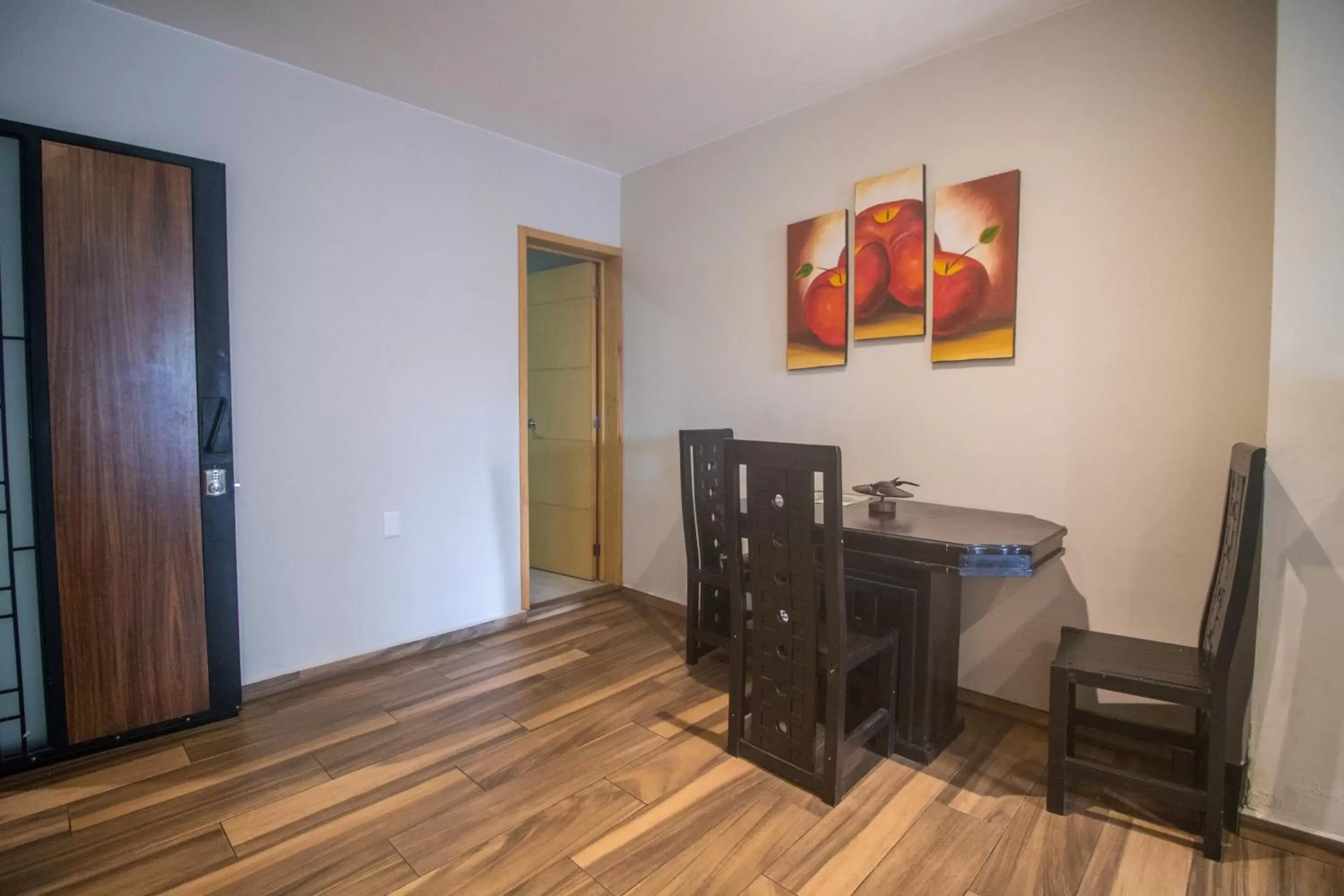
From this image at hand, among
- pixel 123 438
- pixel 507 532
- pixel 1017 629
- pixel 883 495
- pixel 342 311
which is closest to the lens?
pixel 123 438

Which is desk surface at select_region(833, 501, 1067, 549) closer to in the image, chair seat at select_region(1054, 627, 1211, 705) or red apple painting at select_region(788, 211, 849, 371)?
chair seat at select_region(1054, 627, 1211, 705)

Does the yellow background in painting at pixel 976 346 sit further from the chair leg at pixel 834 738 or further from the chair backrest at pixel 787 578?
the chair leg at pixel 834 738

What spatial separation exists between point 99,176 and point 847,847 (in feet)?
10.5

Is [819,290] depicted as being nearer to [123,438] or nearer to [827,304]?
[827,304]

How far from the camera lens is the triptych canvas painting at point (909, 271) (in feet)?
8.02

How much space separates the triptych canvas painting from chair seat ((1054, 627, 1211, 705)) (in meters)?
1.07

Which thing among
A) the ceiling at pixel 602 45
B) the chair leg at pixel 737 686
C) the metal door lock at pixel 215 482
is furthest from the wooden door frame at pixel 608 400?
the chair leg at pixel 737 686

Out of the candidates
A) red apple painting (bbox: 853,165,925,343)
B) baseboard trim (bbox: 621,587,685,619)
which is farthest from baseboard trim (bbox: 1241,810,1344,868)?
baseboard trim (bbox: 621,587,685,619)

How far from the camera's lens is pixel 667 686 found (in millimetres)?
2758

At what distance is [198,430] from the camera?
7.86 feet

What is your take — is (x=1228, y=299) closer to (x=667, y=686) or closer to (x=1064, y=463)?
(x=1064, y=463)

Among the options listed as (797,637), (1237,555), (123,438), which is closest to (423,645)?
(123,438)

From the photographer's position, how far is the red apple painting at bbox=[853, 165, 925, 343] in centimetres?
266

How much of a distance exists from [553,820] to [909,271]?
2436 mm
